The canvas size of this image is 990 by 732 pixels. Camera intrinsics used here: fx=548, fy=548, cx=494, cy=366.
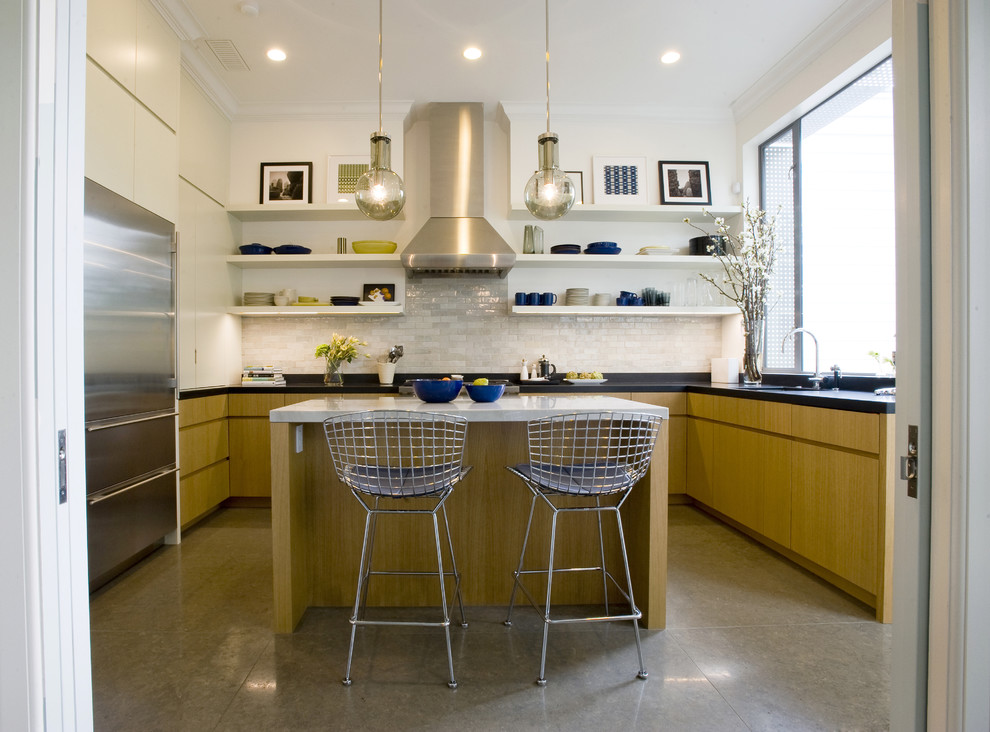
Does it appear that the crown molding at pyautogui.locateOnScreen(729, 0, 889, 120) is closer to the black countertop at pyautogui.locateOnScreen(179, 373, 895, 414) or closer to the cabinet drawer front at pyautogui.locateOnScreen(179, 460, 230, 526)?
the black countertop at pyautogui.locateOnScreen(179, 373, 895, 414)

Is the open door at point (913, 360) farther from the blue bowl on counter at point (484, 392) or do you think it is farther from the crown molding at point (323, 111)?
the crown molding at point (323, 111)

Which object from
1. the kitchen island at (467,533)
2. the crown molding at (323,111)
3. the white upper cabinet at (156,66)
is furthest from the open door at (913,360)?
the crown molding at (323,111)

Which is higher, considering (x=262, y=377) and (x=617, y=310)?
(x=617, y=310)

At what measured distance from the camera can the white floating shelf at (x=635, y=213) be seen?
4527mm

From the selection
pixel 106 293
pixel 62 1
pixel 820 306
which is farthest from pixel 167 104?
pixel 820 306

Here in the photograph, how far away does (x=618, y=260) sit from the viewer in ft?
14.9

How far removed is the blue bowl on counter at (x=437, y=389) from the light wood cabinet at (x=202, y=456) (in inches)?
75.5

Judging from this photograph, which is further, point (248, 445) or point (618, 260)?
point (618, 260)

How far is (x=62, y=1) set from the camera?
0.81m

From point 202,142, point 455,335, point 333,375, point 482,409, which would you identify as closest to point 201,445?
point 333,375

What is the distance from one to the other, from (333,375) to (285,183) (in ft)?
5.54

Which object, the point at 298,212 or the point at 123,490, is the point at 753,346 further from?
the point at 123,490

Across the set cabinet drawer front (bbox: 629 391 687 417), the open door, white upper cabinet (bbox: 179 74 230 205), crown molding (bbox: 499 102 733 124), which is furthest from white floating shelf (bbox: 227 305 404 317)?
the open door
